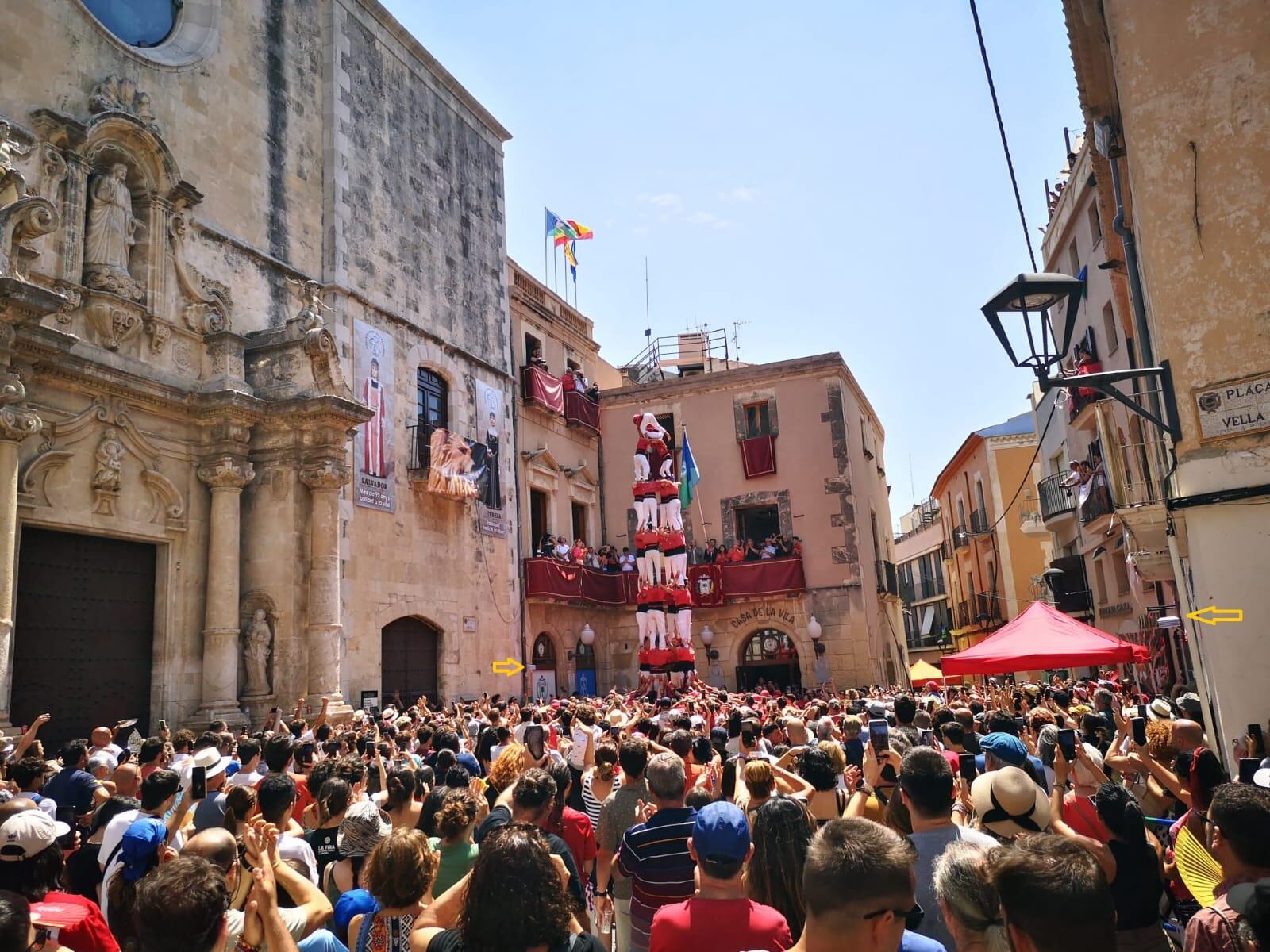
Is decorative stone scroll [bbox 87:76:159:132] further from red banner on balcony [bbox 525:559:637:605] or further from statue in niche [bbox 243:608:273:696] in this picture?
red banner on balcony [bbox 525:559:637:605]

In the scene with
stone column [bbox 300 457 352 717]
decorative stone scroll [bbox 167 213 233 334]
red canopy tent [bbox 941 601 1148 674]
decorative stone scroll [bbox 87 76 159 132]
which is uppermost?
decorative stone scroll [bbox 87 76 159 132]

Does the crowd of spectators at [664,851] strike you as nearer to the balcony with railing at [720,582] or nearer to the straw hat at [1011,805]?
the straw hat at [1011,805]

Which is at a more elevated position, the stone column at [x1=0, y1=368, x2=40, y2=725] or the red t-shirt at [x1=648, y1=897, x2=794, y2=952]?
the stone column at [x1=0, y1=368, x2=40, y2=725]

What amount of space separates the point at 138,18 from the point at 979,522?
32.1 m

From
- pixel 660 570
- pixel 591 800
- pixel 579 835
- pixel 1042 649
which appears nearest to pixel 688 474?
pixel 660 570

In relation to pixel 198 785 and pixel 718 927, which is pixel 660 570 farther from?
pixel 718 927

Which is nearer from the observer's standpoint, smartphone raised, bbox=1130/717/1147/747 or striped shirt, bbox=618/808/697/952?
striped shirt, bbox=618/808/697/952

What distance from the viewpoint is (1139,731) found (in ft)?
19.9

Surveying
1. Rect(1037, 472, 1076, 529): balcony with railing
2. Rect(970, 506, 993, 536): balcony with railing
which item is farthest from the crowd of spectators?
Rect(970, 506, 993, 536): balcony with railing

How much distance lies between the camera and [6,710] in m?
10.0

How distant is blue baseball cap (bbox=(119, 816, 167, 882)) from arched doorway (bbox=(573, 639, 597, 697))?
825 inches

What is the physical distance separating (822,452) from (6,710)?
69.7 ft

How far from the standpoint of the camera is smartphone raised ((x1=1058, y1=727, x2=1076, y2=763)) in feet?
15.8

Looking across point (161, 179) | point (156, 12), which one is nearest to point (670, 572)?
point (161, 179)
